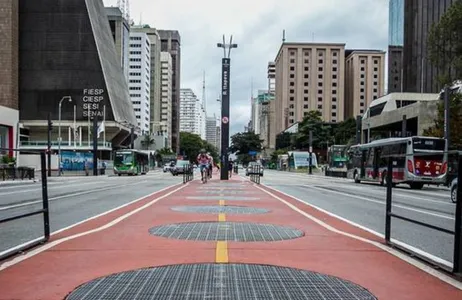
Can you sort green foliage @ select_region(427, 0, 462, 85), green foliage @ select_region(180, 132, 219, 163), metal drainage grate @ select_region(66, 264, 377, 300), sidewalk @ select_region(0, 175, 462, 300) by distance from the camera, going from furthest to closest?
green foliage @ select_region(180, 132, 219, 163)
green foliage @ select_region(427, 0, 462, 85)
sidewalk @ select_region(0, 175, 462, 300)
metal drainage grate @ select_region(66, 264, 377, 300)

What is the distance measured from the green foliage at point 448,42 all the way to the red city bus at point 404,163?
4644 mm

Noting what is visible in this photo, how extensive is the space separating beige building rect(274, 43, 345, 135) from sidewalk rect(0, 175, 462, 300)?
15842cm

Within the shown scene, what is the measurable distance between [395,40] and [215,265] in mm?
125080

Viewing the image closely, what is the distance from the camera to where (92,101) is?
97.9 m

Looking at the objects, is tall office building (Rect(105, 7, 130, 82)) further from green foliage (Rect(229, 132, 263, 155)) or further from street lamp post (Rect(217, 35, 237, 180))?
street lamp post (Rect(217, 35, 237, 180))

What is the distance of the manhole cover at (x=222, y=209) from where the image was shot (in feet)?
40.7

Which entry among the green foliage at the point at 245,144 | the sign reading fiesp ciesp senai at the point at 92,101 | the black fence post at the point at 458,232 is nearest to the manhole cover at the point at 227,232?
the black fence post at the point at 458,232

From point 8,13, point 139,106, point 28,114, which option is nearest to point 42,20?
point 8,13

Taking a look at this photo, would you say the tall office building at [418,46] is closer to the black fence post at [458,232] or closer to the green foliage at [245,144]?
the green foliage at [245,144]

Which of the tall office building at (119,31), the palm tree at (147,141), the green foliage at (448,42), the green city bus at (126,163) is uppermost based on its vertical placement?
the tall office building at (119,31)

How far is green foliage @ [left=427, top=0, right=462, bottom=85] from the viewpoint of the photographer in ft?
96.4

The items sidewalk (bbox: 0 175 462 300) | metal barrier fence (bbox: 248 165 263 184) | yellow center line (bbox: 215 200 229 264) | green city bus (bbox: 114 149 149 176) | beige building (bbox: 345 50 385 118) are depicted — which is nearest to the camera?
sidewalk (bbox: 0 175 462 300)

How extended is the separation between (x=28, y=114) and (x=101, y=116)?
46.5ft

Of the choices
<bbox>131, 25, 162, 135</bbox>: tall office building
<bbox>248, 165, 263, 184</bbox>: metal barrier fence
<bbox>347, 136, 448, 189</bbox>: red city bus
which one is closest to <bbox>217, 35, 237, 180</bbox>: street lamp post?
<bbox>248, 165, 263, 184</bbox>: metal barrier fence
